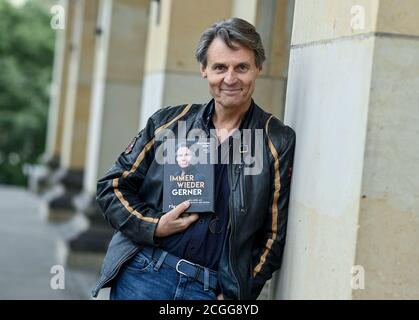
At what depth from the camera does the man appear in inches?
136

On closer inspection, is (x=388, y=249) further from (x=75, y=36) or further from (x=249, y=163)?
(x=75, y=36)

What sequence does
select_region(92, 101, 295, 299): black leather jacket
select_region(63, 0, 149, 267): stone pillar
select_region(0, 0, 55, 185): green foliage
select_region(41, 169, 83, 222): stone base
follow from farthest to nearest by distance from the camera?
select_region(0, 0, 55, 185): green foliage
select_region(41, 169, 83, 222): stone base
select_region(63, 0, 149, 267): stone pillar
select_region(92, 101, 295, 299): black leather jacket

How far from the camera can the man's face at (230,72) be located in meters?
3.52

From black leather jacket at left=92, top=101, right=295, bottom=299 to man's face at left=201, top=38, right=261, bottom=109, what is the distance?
119 mm

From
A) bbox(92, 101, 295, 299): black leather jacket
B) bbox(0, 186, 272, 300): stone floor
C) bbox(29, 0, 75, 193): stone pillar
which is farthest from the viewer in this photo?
bbox(29, 0, 75, 193): stone pillar

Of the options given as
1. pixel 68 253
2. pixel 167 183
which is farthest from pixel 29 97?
pixel 167 183

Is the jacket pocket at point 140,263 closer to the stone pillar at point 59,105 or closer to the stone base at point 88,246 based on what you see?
the stone base at point 88,246

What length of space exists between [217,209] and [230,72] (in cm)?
53

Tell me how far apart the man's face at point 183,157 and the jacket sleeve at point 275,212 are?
0.32m

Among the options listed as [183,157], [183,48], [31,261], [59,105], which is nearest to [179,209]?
[183,157]

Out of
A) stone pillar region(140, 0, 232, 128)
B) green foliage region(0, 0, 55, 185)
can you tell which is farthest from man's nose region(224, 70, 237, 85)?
green foliage region(0, 0, 55, 185)

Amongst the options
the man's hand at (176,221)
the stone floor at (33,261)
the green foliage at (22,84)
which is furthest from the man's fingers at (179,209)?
the green foliage at (22,84)

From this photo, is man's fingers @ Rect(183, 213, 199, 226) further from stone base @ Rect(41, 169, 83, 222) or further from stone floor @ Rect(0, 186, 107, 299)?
stone base @ Rect(41, 169, 83, 222)

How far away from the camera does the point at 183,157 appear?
3574 mm
